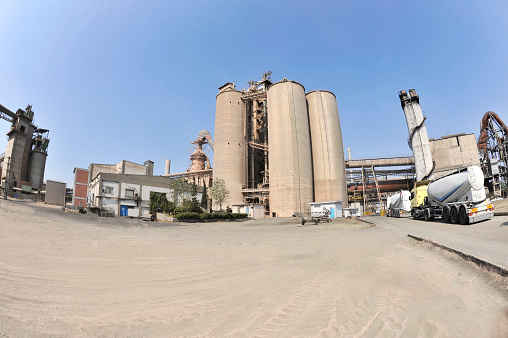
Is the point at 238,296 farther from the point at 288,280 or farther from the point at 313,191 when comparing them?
the point at 313,191

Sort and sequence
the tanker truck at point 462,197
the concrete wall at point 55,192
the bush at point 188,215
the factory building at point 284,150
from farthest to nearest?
the concrete wall at point 55,192
the factory building at point 284,150
the bush at point 188,215
the tanker truck at point 462,197

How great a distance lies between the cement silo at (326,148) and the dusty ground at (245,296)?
4509 centimetres

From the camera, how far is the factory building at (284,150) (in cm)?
4916

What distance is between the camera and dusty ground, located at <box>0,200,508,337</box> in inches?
137

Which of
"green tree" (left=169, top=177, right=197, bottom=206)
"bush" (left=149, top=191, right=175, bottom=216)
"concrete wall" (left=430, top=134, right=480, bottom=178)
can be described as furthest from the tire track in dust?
"concrete wall" (left=430, top=134, right=480, bottom=178)

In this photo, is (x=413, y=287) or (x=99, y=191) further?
(x=99, y=191)

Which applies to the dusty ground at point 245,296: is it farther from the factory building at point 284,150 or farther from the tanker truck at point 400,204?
the factory building at point 284,150

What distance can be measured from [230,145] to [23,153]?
187 feet

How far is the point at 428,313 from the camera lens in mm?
3855

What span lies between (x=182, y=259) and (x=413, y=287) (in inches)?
247

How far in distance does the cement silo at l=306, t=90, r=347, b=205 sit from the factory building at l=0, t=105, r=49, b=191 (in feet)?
228

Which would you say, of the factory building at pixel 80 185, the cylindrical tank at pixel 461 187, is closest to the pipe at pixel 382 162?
the cylindrical tank at pixel 461 187

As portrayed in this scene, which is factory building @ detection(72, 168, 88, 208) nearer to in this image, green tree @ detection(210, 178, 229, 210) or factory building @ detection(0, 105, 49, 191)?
factory building @ detection(0, 105, 49, 191)

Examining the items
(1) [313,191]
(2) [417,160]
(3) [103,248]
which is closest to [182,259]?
(3) [103,248]
